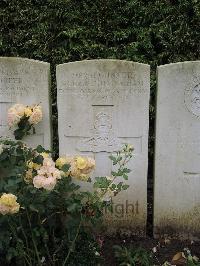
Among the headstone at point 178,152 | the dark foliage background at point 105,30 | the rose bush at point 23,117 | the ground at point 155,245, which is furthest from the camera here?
the dark foliage background at point 105,30

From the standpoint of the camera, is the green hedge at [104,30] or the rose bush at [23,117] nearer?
the rose bush at [23,117]

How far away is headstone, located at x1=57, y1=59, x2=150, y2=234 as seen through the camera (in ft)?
11.6

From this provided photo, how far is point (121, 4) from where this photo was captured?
503 centimetres

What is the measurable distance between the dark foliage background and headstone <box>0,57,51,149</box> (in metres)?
1.22

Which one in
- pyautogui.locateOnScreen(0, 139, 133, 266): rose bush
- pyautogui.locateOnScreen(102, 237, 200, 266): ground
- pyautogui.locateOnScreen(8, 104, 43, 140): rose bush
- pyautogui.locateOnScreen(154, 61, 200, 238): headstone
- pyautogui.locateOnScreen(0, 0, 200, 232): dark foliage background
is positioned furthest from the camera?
pyautogui.locateOnScreen(0, 0, 200, 232): dark foliage background

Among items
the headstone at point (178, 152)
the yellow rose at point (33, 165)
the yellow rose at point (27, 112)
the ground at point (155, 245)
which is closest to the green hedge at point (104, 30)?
the headstone at point (178, 152)

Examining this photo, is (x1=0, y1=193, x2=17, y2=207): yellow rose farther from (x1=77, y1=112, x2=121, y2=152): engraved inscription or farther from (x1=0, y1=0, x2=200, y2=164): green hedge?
(x1=0, y1=0, x2=200, y2=164): green hedge

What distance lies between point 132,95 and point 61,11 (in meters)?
1.82

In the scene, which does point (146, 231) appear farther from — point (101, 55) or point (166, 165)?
point (101, 55)

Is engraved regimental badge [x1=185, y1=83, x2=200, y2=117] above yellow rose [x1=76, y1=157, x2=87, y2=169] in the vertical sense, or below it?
above

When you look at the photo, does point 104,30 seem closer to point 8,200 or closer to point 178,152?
point 178,152

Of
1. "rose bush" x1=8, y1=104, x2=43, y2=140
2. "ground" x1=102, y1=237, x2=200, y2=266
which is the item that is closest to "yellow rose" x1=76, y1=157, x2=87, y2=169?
"rose bush" x1=8, y1=104, x2=43, y2=140

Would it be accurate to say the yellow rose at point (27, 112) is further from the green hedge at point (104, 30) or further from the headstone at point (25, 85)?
the green hedge at point (104, 30)

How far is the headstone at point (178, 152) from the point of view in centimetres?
355
